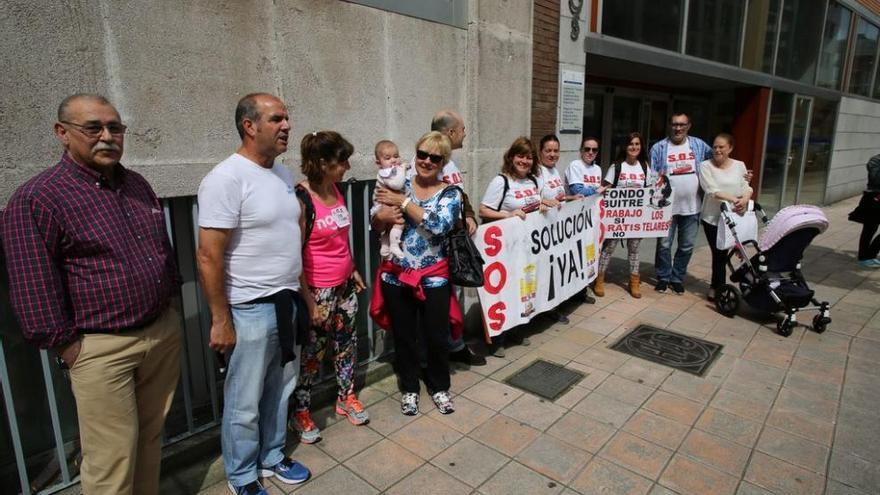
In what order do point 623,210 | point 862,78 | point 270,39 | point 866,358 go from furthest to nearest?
point 862,78 < point 623,210 < point 866,358 < point 270,39

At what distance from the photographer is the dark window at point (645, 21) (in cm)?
636

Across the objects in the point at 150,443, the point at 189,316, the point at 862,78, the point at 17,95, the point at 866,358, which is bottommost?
the point at 866,358

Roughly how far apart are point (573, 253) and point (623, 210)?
40.6 inches

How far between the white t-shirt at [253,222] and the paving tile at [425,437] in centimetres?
131

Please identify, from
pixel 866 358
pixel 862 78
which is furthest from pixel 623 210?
pixel 862 78

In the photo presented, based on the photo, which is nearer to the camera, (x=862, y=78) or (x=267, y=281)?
(x=267, y=281)

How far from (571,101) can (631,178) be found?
1.15 m

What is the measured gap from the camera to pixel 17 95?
91.6 inches

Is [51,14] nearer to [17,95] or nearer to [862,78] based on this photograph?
[17,95]

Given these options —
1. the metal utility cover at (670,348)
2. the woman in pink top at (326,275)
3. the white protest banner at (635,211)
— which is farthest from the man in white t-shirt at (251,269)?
the white protest banner at (635,211)

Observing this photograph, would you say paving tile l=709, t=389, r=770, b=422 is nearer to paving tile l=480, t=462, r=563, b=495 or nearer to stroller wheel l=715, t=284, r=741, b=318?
paving tile l=480, t=462, r=563, b=495

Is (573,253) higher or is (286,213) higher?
(286,213)

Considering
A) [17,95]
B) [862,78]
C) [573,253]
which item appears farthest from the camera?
[862,78]

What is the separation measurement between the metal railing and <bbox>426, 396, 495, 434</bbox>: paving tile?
143cm
